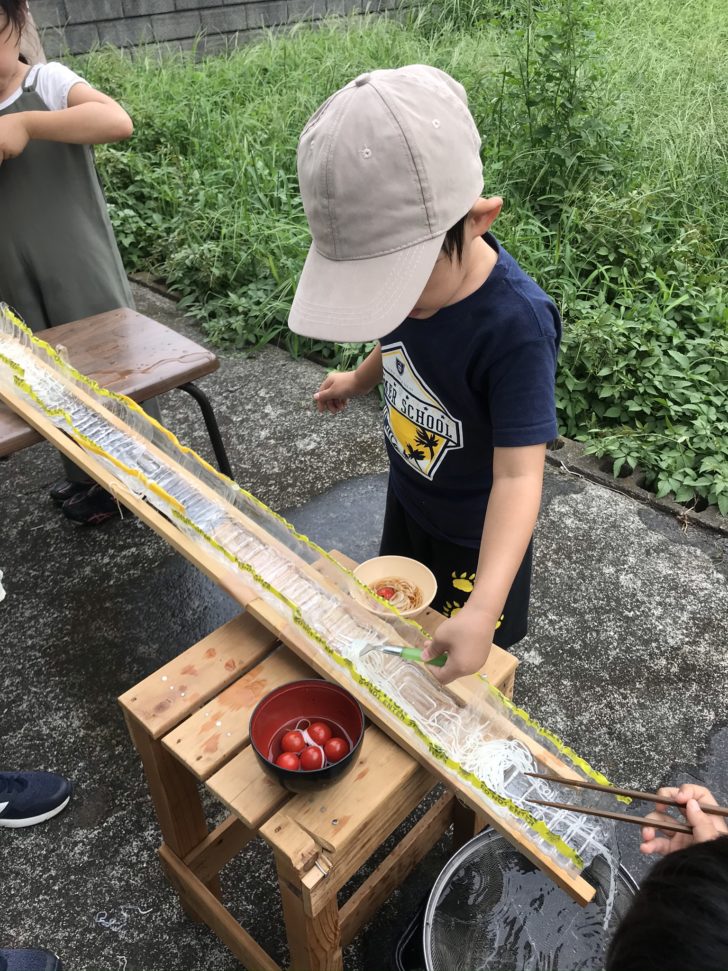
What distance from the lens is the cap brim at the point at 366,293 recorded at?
131 cm

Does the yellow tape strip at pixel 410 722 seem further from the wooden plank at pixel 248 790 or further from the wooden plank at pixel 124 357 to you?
the wooden plank at pixel 124 357

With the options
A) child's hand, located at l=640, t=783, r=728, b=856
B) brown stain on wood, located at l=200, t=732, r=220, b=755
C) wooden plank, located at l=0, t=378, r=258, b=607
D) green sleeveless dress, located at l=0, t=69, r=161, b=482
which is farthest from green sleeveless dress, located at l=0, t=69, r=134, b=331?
child's hand, located at l=640, t=783, r=728, b=856

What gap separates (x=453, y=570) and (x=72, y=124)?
6.44 ft

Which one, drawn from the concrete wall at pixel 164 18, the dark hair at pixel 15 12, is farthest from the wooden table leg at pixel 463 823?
the concrete wall at pixel 164 18

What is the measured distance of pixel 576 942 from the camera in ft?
5.12

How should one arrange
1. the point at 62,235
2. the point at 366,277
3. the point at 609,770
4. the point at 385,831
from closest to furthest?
1. the point at 366,277
2. the point at 385,831
3. the point at 609,770
4. the point at 62,235

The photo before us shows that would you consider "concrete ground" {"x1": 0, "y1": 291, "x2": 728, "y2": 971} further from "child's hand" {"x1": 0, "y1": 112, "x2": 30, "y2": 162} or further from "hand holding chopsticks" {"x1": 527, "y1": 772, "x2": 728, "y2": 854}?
"child's hand" {"x1": 0, "y1": 112, "x2": 30, "y2": 162}

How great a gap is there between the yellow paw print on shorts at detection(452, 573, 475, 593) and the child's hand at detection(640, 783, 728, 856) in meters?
0.81

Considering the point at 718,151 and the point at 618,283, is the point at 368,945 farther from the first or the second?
the point at 718,151

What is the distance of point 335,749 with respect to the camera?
1.40 m

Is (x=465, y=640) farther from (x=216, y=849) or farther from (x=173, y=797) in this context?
(x=216, y=849)

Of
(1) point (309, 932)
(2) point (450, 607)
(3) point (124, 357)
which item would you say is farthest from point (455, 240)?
(3) point (124, 357)

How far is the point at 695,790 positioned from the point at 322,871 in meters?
0.67

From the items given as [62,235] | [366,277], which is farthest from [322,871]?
[62,235]
